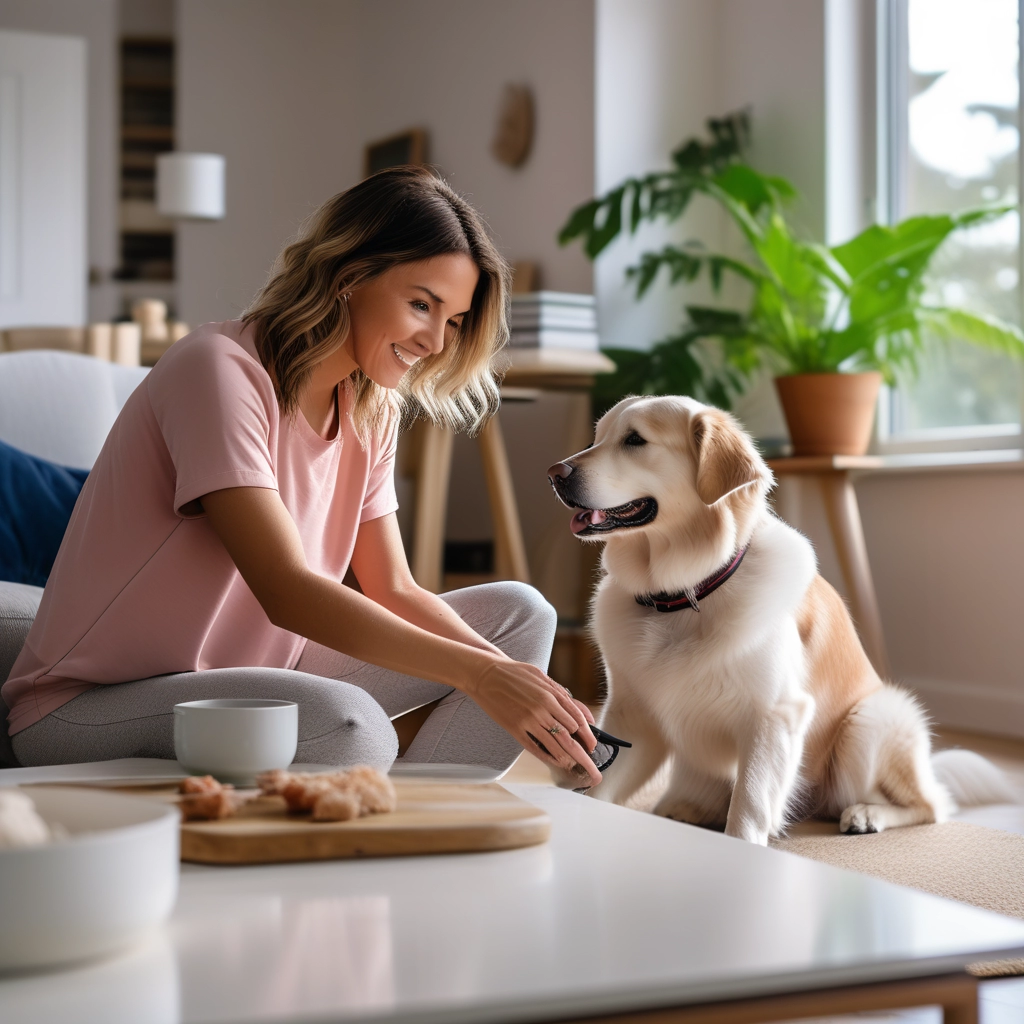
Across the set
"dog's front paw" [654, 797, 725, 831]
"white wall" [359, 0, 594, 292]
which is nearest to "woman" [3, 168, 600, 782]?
"dog's front paw" [654, 797, 725, 831]

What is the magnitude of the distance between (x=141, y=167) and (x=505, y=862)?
622 centimetres

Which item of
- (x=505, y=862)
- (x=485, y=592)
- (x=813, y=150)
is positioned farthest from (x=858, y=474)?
(x=505, y=862)

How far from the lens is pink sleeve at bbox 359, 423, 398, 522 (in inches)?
65.9

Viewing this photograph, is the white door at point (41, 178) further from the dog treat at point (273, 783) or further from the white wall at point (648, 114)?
the dog treat at point (273, 783)

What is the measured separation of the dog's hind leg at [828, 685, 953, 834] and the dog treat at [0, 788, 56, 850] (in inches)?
63.6

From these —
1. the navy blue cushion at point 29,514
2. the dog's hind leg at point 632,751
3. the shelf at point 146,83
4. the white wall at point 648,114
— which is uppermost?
the shelf at point 146,83

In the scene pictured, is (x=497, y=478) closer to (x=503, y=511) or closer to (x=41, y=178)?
(x=503, y=511)

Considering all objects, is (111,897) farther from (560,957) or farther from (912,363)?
(912,363)

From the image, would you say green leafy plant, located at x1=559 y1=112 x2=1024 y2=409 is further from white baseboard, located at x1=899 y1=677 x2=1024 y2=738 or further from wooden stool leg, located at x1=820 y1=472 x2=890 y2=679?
white baseboard, located at x1=899 y1=677 x2=1024 y2=738

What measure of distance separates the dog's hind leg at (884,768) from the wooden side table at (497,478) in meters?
1.60

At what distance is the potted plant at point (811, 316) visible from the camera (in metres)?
3.12

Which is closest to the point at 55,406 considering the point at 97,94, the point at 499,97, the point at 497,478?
the point at 497,478

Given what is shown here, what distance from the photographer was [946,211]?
3469 mm

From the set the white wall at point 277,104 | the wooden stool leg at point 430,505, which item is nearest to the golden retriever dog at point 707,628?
the wooden stool leg at point 430,505
